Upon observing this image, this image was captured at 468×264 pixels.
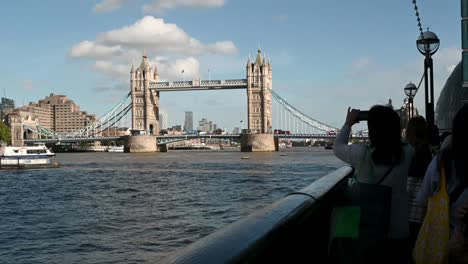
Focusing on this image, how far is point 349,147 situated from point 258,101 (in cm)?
8492

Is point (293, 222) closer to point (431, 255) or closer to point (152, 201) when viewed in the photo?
point (431, 255)

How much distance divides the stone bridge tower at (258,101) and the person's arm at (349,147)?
8178cm

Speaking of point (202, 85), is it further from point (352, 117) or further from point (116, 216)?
point (352, 117)

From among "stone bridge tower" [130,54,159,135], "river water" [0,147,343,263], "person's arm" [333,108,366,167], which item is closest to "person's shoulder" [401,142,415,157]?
"person's arm" [333,108,366,167]

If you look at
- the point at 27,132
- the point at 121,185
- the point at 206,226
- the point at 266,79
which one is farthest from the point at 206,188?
the point at 27,132

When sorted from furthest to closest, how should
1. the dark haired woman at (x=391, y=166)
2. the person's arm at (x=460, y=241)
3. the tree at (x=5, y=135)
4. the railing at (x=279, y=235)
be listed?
the tree at (x=5, y=135) < the dark haired woman at (x=391, y=166) < the person's arm at (x=460, y=241) < the railing at (x=279, y=235)

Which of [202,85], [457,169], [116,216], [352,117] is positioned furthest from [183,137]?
[457,169]

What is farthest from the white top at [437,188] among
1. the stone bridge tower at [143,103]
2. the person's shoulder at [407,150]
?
the stone bridge tower at [143,103]

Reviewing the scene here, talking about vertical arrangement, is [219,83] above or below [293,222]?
above

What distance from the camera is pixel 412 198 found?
2.48 m

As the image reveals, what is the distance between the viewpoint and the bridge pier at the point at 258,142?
7475cm

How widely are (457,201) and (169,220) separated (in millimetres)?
10341

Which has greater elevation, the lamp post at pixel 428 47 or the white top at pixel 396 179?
the lamp post at pixel 428 47

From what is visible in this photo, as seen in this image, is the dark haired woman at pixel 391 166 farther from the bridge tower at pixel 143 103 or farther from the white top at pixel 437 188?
the bridge tower at pixel 143 103
